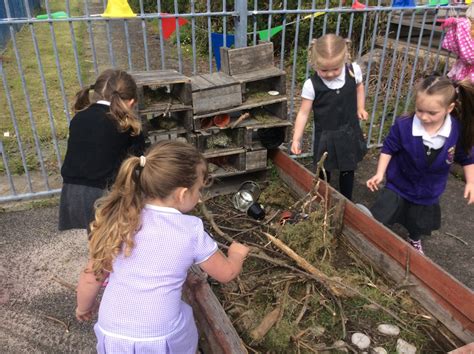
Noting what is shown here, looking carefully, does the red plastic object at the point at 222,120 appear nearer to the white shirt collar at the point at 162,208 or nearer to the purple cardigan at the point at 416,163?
the purple cardigan at the point at 416,163

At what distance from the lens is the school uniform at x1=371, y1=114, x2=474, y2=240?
293 cm

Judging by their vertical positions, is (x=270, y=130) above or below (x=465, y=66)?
below

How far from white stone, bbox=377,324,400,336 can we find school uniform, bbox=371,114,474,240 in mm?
879

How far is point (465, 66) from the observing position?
14.8 ft

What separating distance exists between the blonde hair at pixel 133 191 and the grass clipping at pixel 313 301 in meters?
1.01

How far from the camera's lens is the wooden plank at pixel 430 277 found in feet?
7.50

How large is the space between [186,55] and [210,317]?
9671 mm

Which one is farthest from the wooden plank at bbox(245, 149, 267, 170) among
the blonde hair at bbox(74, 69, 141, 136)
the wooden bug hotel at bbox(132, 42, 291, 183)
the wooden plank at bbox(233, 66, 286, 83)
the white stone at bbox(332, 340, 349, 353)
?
the white stone at bbox(332, 340, 349, 353)

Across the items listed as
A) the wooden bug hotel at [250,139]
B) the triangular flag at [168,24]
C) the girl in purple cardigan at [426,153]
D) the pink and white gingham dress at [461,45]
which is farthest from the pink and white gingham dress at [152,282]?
the pink and white gingham dress at [461,45]

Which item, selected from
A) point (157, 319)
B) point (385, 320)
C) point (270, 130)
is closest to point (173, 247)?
point (157, 319)

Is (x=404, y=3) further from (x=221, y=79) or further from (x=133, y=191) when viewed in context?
(x=133, y=191)

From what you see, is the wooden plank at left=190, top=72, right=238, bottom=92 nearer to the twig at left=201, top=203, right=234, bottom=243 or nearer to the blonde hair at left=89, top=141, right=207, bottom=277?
the twig at left=201, top=203, right=234, bottom=243

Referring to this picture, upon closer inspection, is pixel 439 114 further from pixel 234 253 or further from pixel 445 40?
pixel 445 40

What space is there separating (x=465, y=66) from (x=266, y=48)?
218 centimetres
